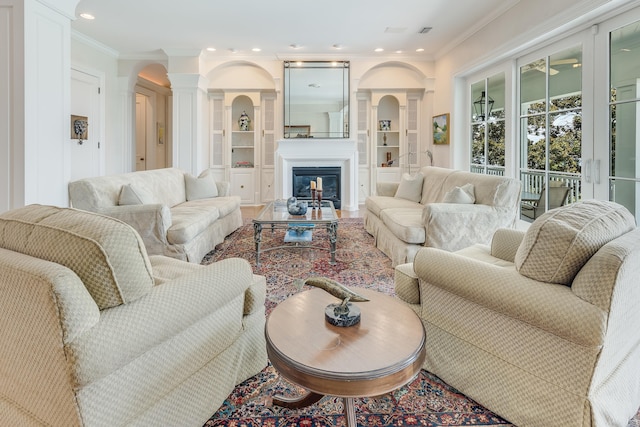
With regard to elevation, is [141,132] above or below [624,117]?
above

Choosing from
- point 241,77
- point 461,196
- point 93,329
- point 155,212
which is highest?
point 241,77

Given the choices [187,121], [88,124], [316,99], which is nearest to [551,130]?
[316,99]

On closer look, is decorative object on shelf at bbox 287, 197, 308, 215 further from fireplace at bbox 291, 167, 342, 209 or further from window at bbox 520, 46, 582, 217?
fireplace at bbox 291, 167, 342, 209

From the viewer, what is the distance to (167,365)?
1202 millimetres

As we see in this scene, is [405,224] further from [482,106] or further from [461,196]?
[482,106]

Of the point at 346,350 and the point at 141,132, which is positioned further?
the point at 141,132

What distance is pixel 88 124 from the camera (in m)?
5.86

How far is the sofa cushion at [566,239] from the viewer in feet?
4.12

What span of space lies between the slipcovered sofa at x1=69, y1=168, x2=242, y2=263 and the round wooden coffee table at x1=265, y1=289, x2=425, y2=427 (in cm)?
206

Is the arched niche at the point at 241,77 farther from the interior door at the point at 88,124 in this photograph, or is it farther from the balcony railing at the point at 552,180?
the balcony railing at the point at 552,180

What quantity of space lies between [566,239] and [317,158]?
5758 millimetres

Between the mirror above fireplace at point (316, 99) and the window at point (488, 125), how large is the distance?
7.46 ft

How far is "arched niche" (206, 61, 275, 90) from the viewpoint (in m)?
6.90

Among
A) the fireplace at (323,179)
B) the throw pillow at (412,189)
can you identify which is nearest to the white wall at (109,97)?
the fireplace at (323,179)
